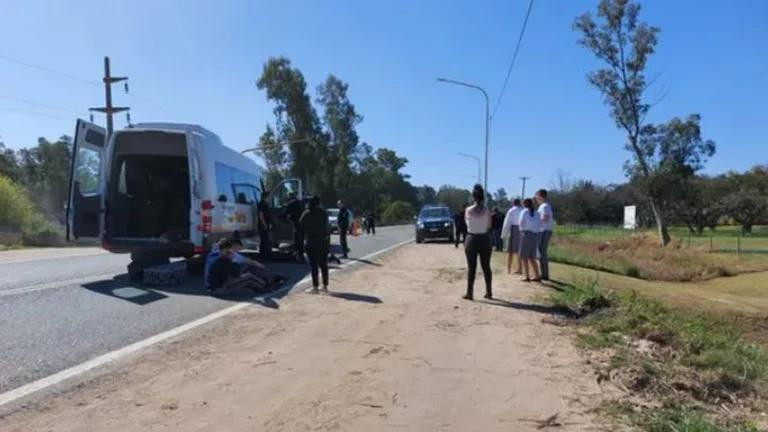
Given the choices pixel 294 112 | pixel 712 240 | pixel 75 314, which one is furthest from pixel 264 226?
pixel 294 112

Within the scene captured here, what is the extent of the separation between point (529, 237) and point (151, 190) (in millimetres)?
8212

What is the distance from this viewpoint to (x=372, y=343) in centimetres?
748

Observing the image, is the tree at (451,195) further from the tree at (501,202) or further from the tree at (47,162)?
the tree at (47,162)

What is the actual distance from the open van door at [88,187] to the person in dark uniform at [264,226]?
457cm

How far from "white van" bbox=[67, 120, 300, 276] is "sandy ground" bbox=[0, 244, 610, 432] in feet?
14.9

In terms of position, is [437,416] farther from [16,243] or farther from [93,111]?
[93,111]

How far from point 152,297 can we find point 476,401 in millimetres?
7019

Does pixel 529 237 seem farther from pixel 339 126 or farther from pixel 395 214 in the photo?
pixel 395 214

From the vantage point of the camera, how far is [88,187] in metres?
13.3

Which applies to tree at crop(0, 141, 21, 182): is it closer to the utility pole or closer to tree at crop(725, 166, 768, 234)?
the utility pole

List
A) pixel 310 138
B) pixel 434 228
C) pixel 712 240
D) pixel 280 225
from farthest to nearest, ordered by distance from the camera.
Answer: pixel 310 138, pixel 712 240, pixel 434 228, pixel 280 225

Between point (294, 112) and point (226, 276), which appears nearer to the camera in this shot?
point (226, 276)

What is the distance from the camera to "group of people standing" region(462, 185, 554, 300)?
35.8 ft

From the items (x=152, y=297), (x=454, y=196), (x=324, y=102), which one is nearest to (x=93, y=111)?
(x=152, y=297)
